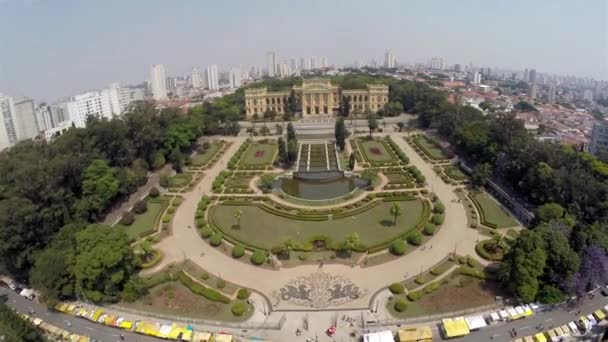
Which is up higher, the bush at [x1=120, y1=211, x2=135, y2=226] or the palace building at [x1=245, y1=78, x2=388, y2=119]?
A: the palace building at [x1=245, y1=78, x2=388, y2=119]

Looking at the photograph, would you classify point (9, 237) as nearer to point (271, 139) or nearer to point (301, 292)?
point (301, 292)

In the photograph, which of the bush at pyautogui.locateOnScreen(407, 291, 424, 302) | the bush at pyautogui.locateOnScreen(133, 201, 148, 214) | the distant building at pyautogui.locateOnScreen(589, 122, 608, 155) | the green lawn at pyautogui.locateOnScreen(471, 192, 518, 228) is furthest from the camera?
the distant building at pyautogui.locateOnScreen(589, 122, 608, 155)

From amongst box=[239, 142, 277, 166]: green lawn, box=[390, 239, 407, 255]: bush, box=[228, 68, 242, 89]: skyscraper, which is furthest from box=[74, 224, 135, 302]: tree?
box=[228, 68, 242, 89]: skyscraper

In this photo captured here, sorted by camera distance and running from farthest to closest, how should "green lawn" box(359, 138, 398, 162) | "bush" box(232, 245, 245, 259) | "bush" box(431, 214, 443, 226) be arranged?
1. "green lawn" box(359, 138, 398, 162)
2. "bush" box(431, 214, 443, 226)
3. "bush" box(232, 245, 245, 259)

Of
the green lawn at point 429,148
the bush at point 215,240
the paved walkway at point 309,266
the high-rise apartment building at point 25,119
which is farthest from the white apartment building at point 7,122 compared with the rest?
the green lawn at point 429,148

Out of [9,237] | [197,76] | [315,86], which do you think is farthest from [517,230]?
[197,76]

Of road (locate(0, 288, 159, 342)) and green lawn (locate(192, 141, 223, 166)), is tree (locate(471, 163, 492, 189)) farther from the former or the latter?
green lawn (locate(192, 141, 223, 166))

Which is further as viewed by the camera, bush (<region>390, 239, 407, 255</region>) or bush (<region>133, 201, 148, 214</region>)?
bush (<region>133, 201, 148, 214</region>)
